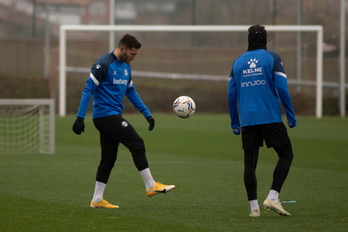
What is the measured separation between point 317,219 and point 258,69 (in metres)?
1.59

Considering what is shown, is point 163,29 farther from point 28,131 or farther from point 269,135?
point 269,135

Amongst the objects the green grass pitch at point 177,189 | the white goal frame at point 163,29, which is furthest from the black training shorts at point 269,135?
the white goal frame at point 163,29

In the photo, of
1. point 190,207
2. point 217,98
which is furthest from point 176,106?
point 217,98

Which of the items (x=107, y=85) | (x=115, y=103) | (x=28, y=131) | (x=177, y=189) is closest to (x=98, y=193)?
(x=115, y=103)

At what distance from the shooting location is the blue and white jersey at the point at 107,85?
6.57 meters

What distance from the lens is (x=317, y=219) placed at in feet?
19.9

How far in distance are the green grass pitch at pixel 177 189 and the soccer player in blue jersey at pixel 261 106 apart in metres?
0.37

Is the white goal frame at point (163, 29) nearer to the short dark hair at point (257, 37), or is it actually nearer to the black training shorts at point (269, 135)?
the short dark hair at point (257, 37)

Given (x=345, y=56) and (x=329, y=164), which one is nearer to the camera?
(x=329, y=164)

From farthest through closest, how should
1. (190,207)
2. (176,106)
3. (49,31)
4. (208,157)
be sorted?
1. (49,31)
2. (208,157)
3. (176,106)
4. (190,207)

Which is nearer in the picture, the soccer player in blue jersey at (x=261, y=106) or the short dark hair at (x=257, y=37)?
the soccer player in blue jersey at (x=261, y=106)

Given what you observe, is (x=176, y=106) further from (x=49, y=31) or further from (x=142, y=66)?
(x=49, y=31)

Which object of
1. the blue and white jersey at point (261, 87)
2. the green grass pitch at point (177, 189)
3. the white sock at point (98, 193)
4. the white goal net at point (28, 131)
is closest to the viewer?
the green grass pitch at point (177, 189)

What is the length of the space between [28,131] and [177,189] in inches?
390
